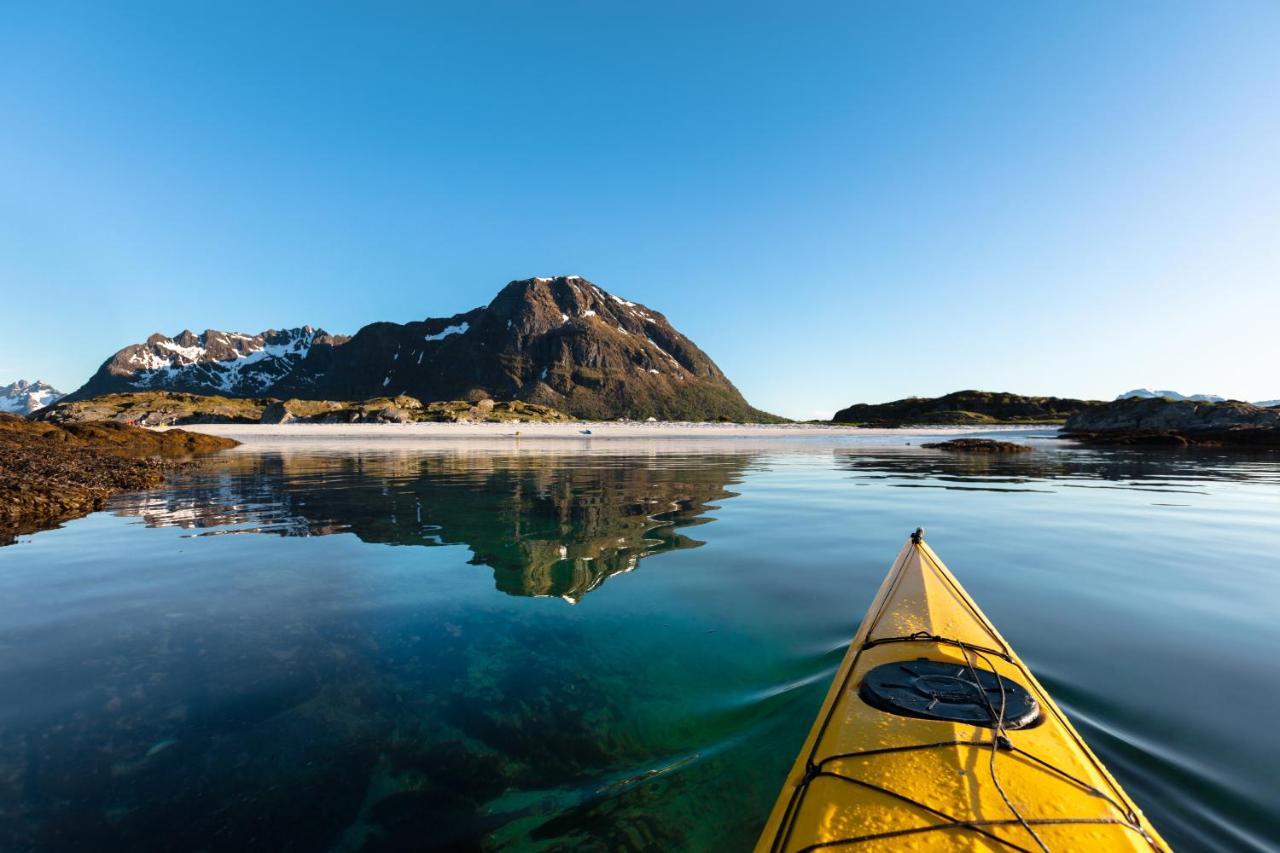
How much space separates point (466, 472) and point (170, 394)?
15518 centimetres

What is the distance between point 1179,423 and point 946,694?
266ft

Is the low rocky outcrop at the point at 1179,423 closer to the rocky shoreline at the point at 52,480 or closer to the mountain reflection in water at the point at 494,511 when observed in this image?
the mountain reflection in water at the point at 494,511

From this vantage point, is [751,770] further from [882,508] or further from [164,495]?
[164,495]

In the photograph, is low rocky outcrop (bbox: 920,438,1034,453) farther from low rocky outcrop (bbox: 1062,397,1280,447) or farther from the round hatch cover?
the round hatch cover

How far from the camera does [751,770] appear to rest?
4.01 meters

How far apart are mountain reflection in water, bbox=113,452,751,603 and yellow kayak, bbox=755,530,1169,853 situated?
5076mm

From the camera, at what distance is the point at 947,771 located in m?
2.71

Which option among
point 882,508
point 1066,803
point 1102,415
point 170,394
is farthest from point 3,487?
point 170,394

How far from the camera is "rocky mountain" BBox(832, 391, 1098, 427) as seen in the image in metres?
109

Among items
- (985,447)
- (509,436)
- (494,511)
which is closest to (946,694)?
(494,511)

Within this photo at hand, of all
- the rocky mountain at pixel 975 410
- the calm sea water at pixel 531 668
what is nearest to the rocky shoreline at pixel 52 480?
the calm sea water at pixel 531 668

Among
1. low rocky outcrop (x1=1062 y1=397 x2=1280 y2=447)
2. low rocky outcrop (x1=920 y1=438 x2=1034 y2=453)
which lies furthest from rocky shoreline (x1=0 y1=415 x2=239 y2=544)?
low rocky outcrop (x1=1062 y1=397 x2=1280 y2=447)

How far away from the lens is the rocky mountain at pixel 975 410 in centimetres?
10932

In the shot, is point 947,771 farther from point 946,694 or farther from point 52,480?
point 52,480
